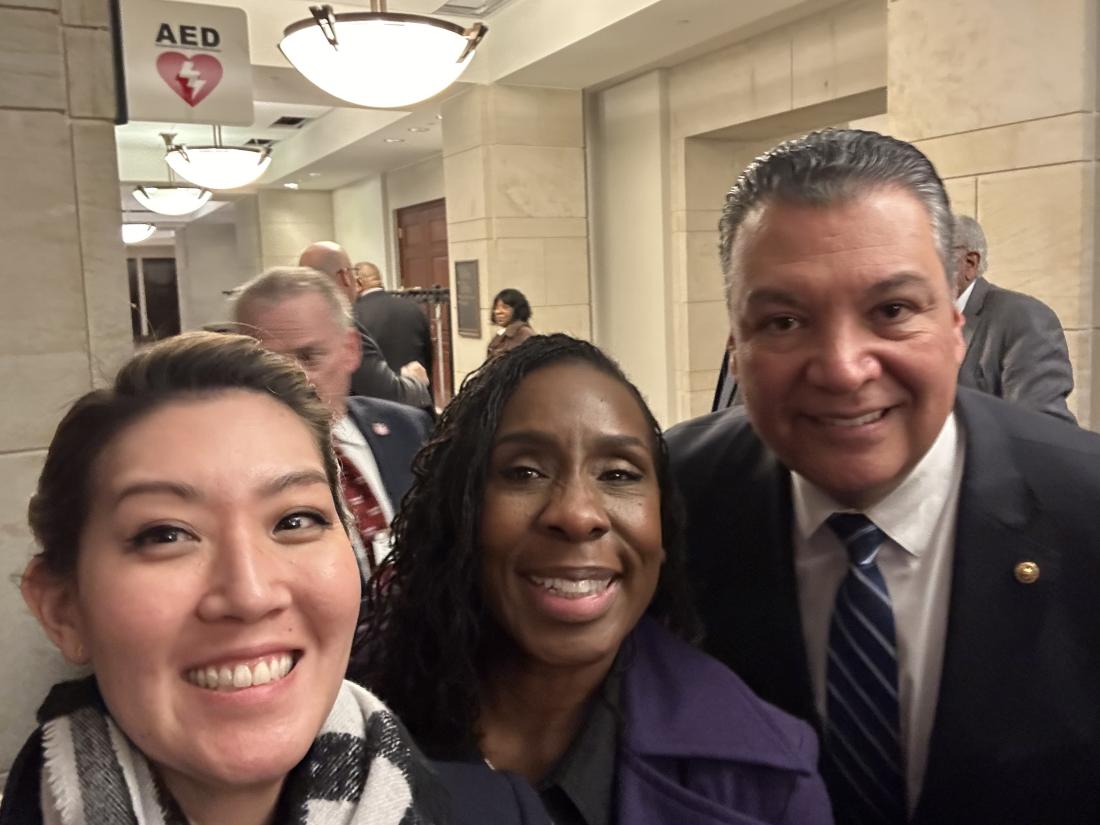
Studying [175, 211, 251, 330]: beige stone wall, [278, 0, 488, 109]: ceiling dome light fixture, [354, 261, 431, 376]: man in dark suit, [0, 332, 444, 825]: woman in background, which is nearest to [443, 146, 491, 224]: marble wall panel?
[354, 261, 431, 376]: man in dark suit

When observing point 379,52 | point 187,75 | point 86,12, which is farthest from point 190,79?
point 86,12

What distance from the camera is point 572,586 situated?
119cm

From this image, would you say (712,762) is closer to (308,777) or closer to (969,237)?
(308,777)

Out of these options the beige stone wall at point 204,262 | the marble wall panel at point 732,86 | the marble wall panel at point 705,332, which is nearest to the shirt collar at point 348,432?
the marble wall panel at point 732,86

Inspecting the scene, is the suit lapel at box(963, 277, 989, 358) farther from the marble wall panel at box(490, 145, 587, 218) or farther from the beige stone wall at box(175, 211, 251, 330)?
the beige stone wall at box(175, 211, 251, 330)

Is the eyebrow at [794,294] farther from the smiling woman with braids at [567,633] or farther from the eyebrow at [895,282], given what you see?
the smiling woman with braids at [567,633]

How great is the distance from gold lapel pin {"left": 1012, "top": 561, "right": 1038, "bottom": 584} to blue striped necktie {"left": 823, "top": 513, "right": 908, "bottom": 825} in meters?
0.18

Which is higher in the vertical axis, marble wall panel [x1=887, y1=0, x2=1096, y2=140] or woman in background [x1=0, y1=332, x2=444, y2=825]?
marble wall panel [x1=887, y1=0, x2=1096, y2=140]

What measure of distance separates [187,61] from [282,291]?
266 centimetres

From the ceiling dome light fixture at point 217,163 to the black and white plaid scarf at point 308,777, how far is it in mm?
7372

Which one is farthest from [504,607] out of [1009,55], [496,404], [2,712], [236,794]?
[1009,55]

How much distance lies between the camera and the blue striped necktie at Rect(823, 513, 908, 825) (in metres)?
1.34

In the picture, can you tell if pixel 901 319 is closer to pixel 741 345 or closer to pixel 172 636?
pixel 741 345

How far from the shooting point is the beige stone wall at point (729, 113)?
5.52 meters
